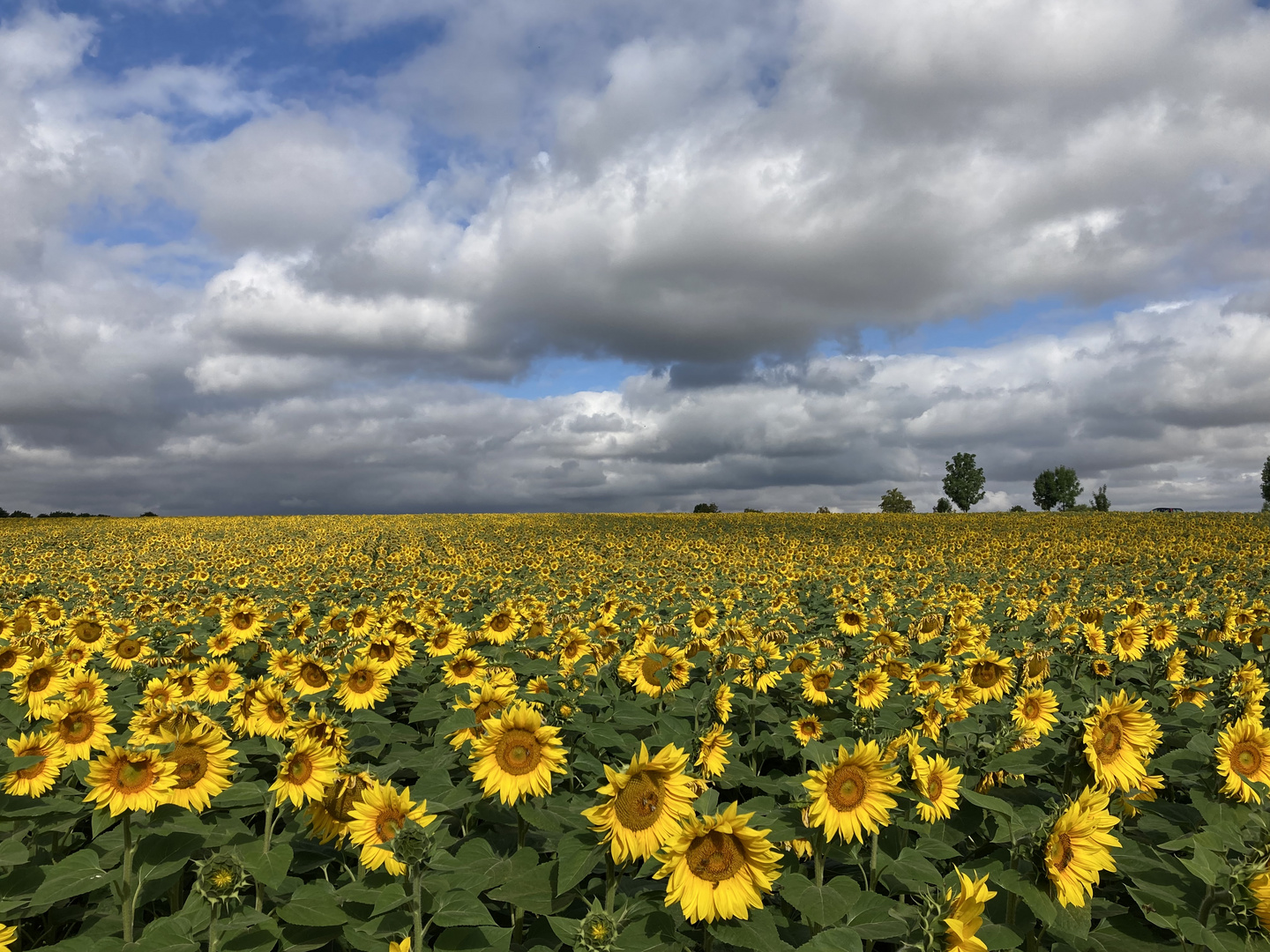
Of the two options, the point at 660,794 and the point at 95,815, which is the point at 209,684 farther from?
the point at 660,794

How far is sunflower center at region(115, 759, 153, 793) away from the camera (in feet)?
11.1

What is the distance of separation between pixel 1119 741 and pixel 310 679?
5.74 metres

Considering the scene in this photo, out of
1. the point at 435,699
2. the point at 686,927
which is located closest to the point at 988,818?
the point at 686,927

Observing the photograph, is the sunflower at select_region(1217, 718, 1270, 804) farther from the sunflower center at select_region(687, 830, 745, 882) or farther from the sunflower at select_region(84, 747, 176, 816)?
the sunflower at select_region(84, 747, 176, 816)

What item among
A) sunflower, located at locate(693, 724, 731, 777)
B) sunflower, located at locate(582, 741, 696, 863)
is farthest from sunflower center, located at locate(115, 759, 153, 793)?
sunflower, located at locate(693, 724, 731, 777)

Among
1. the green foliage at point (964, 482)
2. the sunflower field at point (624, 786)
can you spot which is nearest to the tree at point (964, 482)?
the green foliage at point (964, 482)

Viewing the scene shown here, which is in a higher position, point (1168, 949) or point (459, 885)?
point (459, 885)

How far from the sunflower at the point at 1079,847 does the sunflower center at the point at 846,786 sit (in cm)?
79

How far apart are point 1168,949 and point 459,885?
10.7 ft

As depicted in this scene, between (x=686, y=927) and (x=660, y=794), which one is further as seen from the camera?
(x=686, y=927)

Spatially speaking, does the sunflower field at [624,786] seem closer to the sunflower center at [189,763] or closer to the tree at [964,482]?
the sunflower center at [189,763]

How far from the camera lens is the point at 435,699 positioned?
555 centimetres

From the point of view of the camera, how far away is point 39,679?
5375mm

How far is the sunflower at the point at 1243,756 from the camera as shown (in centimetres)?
384
